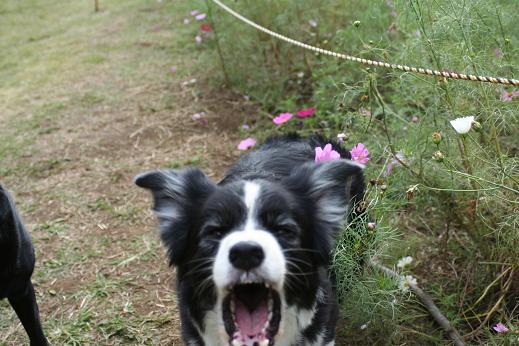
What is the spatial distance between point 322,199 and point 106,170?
319 cm

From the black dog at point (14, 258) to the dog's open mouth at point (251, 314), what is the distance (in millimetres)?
1099

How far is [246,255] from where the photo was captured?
199 centimetres

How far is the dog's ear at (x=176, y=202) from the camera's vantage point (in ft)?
7.89

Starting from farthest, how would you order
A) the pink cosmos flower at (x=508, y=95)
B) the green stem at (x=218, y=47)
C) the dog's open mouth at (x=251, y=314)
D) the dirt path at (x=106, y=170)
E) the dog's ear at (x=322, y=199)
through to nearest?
the green stem at (x=218, y=47) → the dirt path at (x=106, y=170) → the pink cosmos flower at (x=508, y=95) → the dog's ear at (x=322, y=199) → the dog's open mouth at (x=251, y=314)

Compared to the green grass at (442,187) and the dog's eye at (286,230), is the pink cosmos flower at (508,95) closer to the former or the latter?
the green grass at (442,187)

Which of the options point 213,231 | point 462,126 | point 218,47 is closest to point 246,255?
point 213,231

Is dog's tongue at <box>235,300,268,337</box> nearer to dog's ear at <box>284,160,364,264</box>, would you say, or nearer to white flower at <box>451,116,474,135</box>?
dog's ear at <box>284,160,364,264</box>

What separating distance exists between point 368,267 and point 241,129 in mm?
2986

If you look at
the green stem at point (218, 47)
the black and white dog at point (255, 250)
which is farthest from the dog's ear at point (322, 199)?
the green stem at point (218, 47)

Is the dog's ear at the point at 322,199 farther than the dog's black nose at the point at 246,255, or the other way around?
the dog's ear at the point at 322,199

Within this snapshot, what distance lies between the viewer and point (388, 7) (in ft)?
16.3

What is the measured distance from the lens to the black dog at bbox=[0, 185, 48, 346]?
261 cm

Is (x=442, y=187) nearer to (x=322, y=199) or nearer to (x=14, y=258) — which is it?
(x=322, y=199)

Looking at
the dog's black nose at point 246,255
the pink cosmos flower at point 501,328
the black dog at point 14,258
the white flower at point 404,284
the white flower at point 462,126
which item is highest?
the white flower at point 462,126
